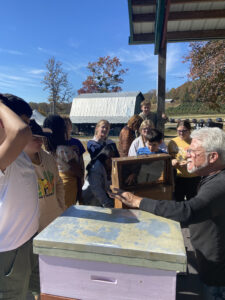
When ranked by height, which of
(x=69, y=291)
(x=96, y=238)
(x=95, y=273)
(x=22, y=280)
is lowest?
(x=22, y=280)

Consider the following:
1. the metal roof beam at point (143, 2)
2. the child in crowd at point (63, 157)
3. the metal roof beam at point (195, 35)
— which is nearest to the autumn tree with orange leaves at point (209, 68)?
the metal roof beam at point (195, 35)

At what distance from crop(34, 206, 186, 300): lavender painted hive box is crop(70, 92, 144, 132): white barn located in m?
20.8

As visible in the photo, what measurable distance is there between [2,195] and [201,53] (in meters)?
13.1

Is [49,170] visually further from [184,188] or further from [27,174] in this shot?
[184,188]

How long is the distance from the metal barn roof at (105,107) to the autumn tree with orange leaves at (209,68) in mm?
9754

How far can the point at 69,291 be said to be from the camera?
1.08m

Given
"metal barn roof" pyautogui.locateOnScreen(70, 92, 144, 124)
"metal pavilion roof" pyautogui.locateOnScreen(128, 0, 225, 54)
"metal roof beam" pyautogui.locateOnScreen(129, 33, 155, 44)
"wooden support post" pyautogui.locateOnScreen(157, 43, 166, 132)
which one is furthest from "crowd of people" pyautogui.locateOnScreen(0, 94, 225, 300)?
"metal barn roof" pyautogui.locateOnScreen(70, 92, 144, 124)

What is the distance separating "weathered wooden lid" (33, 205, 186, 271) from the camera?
0.95 metres

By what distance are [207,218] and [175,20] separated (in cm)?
354

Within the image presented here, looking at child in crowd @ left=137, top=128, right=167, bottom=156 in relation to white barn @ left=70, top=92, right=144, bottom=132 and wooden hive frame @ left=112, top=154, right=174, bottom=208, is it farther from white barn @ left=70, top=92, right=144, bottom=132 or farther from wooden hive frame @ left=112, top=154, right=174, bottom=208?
white barn @ left=70, top=92, right=144, bottom=132

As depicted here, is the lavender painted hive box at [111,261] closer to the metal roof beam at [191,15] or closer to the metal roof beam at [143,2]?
the metal roof beam at [143,2]

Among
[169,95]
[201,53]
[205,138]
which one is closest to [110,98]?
[201,53]

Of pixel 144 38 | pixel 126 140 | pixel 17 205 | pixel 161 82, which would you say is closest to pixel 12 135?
pixel 17 205

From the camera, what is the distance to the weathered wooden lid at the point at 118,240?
0.95 m
